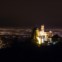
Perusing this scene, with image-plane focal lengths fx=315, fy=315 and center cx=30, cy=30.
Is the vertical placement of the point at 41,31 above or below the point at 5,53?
above

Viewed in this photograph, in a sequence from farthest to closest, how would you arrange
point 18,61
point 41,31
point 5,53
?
point 41,31
point 5,53
point 18,61

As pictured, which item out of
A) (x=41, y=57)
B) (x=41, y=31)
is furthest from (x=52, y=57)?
(x=41, y=31)

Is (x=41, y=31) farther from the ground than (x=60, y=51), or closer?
farther from the ground

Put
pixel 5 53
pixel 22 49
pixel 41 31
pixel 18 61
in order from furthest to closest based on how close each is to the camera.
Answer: pixel 41 31 < pixel 22 49 < pixel 5 53 < pixel 18 61

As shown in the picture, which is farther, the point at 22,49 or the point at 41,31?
the point at 41,31

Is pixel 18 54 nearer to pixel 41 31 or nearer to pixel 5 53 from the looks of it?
pixel 5 53

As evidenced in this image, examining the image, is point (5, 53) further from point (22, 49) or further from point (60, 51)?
point (60, 51)

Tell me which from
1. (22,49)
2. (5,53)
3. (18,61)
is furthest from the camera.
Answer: (22,49)

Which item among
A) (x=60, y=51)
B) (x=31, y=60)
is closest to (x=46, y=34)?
(x=60, y=51)

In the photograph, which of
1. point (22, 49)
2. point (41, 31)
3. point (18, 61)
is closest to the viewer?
point (18, 61)
